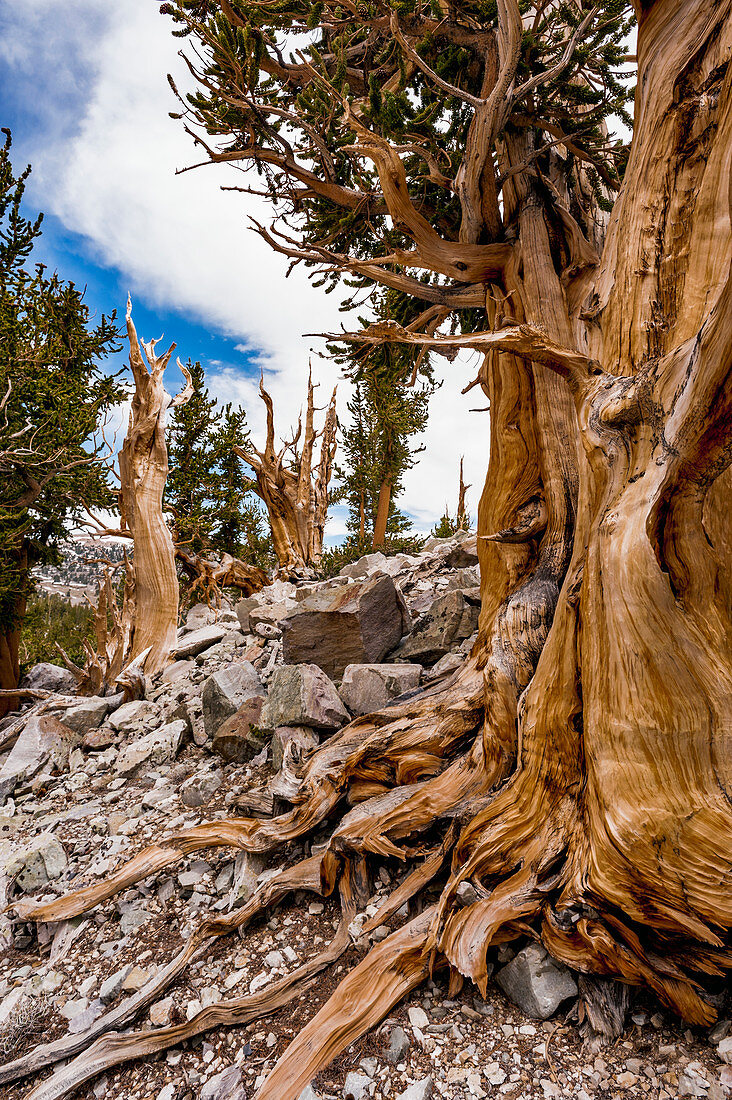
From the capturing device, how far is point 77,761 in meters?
4.91

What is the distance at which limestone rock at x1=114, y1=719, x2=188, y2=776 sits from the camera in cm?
455

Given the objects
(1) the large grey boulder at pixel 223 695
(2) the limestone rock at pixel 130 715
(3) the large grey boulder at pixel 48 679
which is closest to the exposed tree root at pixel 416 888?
(1) the large grey boulder at pixel 223 695

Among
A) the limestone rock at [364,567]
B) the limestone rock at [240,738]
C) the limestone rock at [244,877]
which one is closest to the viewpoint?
the limestone rock at [244,877]

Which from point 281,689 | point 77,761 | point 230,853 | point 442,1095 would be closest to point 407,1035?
point 442,1095

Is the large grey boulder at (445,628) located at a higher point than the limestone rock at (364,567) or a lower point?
lower

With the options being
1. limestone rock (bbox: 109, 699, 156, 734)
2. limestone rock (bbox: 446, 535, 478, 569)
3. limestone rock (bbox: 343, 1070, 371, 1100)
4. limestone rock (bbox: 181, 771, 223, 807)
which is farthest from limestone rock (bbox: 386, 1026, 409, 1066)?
limestone rock (bbox: 446, 535, 478, 569)

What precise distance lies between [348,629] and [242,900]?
2249 millimetres

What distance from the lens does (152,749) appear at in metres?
4.66

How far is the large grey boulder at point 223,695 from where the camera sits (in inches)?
176

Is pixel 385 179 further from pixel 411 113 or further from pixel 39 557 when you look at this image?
pixel 39 557

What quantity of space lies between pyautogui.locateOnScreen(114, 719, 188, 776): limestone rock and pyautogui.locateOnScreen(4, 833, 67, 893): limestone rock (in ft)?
3.13

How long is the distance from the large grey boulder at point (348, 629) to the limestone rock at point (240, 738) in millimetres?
764

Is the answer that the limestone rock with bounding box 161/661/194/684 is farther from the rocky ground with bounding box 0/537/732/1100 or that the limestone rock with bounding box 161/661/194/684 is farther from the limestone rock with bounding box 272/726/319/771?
the limestone rock with bounding box 272/726/319/771

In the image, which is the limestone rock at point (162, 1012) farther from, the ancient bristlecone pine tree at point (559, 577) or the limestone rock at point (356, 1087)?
the limestone rock at point (356, 1087)
